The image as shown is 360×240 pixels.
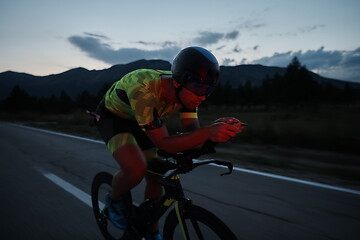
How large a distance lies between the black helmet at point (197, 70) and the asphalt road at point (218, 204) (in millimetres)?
1726

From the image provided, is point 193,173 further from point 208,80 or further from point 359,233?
point 208,80

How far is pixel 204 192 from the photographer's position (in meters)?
3.74

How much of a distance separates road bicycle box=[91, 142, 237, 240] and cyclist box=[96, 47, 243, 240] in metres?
0.09

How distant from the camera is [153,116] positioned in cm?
159

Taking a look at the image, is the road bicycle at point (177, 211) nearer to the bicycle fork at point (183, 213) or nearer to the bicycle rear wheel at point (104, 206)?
the bicycle fork at point (183, 213)

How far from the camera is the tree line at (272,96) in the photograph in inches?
1752

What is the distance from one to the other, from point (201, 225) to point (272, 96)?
55.6 metres

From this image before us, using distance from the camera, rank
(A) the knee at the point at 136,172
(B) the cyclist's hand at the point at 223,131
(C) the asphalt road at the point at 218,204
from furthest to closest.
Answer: (C) the asphalt road at the point at 218,204, (A) the knee at the point at 136,172, (B) the cyclist's hand at the point at 223,131

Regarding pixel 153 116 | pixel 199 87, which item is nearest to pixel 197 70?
pixel 199 87

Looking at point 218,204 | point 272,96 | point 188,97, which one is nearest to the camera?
point 188,97

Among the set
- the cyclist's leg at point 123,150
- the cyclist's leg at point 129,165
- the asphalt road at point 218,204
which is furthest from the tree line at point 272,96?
the cyclist's leg at point 129,165

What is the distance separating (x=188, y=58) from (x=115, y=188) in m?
1.25

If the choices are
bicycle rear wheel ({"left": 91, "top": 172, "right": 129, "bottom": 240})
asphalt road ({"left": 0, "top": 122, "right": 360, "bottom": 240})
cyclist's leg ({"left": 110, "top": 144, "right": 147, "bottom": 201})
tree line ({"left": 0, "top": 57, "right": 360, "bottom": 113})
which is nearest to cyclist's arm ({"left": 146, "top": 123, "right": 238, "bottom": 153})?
cyclist's leg ({"left": 110, "top": 144, "right": 147, "bottom": 201})

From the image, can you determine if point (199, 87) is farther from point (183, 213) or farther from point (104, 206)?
point (104, 206)
